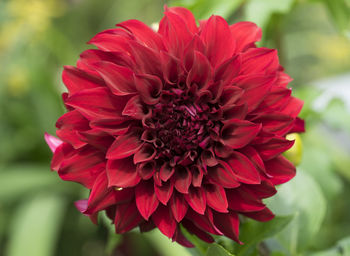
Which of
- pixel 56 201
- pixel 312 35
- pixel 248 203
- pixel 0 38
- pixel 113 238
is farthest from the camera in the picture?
pixel 312 35

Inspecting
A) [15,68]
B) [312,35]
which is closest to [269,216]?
[15,68]

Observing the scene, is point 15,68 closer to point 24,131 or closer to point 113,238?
point 24,131

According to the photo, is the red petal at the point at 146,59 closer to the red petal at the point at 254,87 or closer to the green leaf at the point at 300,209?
the red petal at the point at 254,87

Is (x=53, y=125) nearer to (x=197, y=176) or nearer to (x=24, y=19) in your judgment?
(x=24, y=19)

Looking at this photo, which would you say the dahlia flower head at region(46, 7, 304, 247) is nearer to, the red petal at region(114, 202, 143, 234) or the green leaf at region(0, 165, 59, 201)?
the red petal at region(114, 202, 143, 234)

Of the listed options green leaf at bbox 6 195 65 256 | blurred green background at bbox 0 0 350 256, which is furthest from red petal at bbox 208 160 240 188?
green leaf at bbox 6 195 65 256

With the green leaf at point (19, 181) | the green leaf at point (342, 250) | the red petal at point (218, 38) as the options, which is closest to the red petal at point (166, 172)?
the red petal at point (218, 38)
